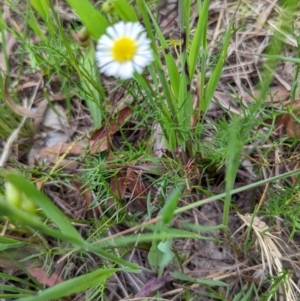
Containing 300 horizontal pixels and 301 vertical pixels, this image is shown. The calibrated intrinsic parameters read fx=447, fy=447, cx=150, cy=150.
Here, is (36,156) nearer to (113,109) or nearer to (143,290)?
(113,109)

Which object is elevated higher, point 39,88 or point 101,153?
point 39,88

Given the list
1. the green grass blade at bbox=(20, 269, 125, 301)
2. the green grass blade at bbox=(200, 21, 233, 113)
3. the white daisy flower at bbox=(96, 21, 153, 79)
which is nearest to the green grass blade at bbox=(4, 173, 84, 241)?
the green grass blade at bbox=(20, 269, 125, 301)

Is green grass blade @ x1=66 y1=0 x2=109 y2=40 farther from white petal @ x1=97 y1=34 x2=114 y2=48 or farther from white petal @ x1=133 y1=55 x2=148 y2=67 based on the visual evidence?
white petal @ x1=133 y1=55 x2=148 y2=67

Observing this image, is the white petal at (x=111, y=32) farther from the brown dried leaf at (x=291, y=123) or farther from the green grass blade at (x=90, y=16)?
the brown dried leaf at (x=291, y=123)

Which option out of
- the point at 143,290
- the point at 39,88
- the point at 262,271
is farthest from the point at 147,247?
the point at 39,88

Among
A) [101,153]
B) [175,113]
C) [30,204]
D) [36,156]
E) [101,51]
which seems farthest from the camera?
[36,156]

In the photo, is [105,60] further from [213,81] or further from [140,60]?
[213,81]
